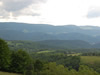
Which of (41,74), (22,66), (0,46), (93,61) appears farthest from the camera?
(93,61)

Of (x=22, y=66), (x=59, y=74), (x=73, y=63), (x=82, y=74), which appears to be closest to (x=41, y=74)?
(x=59, y=74)

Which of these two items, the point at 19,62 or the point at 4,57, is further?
the point at 19,62

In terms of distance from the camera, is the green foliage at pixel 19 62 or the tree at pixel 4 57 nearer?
the tree at pixel 4 57

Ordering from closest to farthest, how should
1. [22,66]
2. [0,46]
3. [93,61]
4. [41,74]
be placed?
[41,74], [0,46], [22,66], [93,61]

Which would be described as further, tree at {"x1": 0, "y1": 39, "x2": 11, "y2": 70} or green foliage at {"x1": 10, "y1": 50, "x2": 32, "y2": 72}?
green foliage at {"x1": 10, "y1": 50, "x2": 32, "y2": 72}

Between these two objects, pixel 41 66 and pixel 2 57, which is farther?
pixel 41 66

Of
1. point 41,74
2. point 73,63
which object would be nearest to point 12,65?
point 41,74

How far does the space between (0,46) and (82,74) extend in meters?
32.3

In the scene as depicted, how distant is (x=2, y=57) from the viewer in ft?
172

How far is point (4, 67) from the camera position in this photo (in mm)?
52438

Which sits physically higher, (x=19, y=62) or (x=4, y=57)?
(x=4, y=57)

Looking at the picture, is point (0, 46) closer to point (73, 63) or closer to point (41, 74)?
point (41, 74)

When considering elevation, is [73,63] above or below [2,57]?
below

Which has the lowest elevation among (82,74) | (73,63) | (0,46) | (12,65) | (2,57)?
(73,63)
